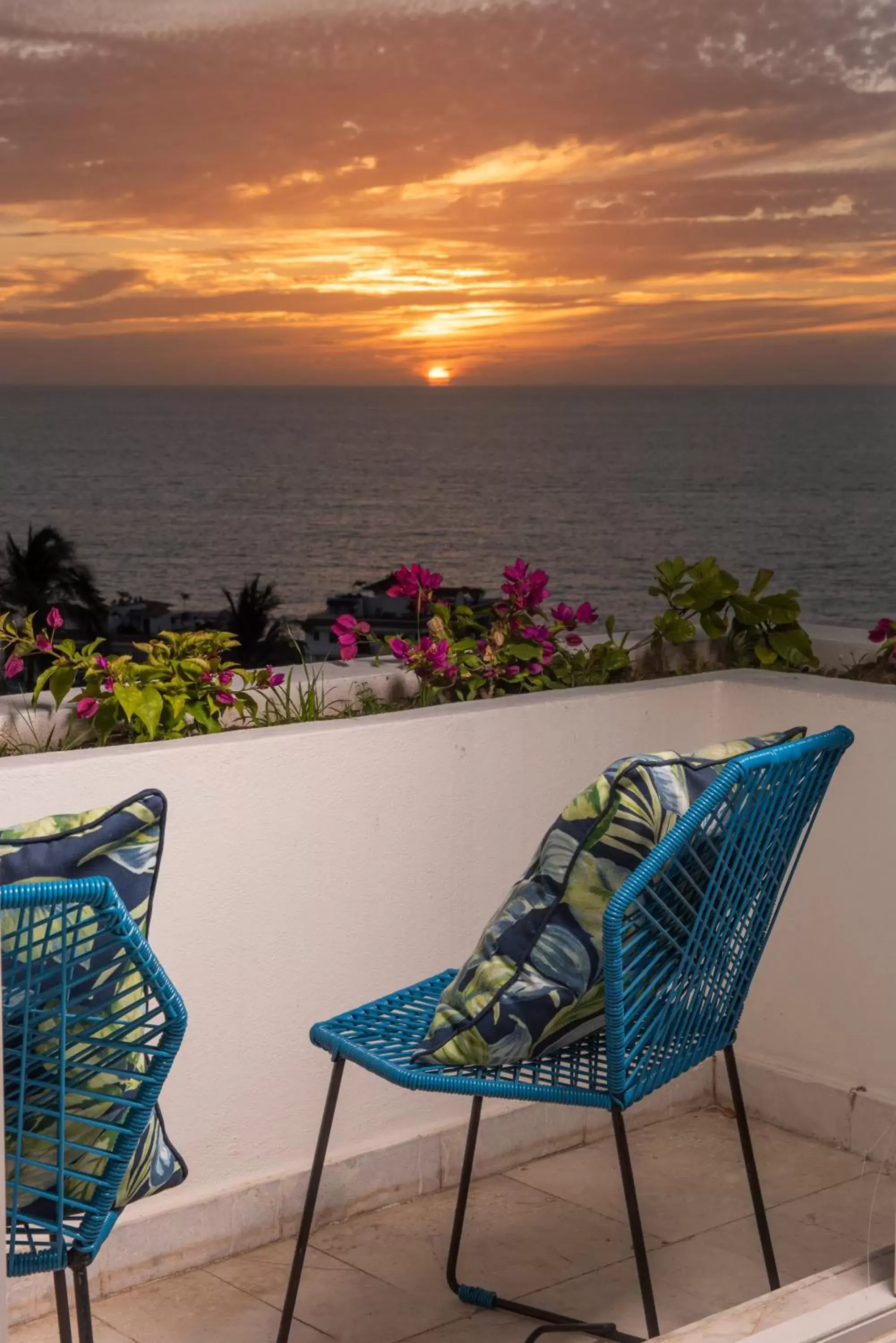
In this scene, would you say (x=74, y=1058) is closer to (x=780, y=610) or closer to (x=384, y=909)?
(x=384, y=909)

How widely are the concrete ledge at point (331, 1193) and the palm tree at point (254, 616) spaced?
17841mm

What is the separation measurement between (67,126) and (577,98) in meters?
6.55

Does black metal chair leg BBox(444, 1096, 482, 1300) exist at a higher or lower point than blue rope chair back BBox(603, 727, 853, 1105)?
lower

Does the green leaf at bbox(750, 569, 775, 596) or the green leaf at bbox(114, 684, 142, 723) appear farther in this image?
the green leaf at bbox(750, 569, 775, 596)

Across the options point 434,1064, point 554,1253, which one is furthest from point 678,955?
point 554,1253

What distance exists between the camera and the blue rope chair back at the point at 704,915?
201 cm

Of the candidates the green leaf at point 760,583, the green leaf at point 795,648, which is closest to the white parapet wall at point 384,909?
the green leaf at point 795,648

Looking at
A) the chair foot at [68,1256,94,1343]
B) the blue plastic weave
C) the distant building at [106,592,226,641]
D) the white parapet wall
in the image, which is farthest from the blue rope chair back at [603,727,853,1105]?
the distant building at [106,592,226,641]

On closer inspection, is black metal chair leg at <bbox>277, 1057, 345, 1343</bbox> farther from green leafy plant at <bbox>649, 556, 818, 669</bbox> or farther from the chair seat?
green leafy plant at <bbox>649, 556, 818, 669</bbox>

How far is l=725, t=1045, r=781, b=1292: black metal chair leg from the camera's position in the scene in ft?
7.59

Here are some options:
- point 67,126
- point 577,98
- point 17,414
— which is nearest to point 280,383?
point 17,414

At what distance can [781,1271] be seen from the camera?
2699 mm

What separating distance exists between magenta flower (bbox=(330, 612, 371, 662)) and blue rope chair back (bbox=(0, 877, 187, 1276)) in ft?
5.12

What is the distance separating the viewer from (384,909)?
9.66 feet
